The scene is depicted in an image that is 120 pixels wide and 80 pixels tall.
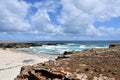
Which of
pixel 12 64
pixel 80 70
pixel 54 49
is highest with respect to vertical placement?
pixel 80 70

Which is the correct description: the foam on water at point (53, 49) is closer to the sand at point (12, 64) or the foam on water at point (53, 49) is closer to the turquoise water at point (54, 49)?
the turquoise water at point (54, 49)

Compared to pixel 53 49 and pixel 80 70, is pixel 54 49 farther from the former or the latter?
pixel 80 70

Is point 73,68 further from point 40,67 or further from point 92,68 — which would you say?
point 40,67

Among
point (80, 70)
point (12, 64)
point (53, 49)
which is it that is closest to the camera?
point (80, 70)

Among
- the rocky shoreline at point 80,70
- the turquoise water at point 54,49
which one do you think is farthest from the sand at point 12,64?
the rocky shoreline at point 80,70

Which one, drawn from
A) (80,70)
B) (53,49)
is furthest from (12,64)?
(53,49)

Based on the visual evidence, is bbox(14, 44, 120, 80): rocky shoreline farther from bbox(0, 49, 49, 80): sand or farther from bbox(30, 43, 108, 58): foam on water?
bbox(30, 43, 108, 58): foam on water

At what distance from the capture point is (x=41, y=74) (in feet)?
32.2

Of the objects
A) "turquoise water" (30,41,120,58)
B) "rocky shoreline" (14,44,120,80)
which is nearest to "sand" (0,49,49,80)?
"turquoise water" (30,41,120,58)

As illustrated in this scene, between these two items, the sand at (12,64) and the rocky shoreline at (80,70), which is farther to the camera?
the sand at (12,64)

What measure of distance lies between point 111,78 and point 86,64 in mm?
1684

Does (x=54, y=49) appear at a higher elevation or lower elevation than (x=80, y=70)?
lower

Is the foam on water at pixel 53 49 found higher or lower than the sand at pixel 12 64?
higher

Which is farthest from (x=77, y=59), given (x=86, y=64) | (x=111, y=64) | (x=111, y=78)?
(x=111, y=78)
